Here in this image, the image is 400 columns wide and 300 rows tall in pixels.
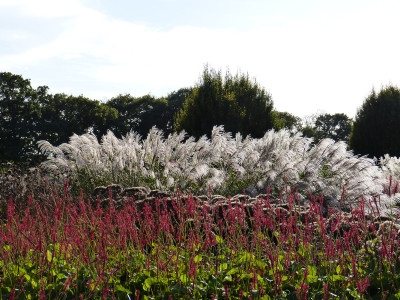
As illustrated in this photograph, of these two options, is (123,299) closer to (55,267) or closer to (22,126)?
(55,267)

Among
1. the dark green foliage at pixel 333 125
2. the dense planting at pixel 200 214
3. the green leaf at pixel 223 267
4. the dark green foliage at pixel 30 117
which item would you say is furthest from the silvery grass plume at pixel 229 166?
the dark green foliage at pixel 333 125

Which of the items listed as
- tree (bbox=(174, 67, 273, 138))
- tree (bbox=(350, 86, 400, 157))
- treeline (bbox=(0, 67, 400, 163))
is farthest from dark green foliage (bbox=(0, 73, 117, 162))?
tree (bbox=(350, 86, 400, 157))

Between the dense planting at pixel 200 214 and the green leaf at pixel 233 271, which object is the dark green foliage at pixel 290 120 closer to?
the dense planting at pixel 200 214

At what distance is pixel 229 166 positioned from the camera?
30.5 feet

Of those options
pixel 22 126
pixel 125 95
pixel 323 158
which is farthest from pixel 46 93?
pixel 323 158

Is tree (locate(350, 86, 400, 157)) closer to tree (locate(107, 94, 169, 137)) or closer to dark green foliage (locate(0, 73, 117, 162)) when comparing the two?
dark green foliage (locate(0, 73, 117, 162))

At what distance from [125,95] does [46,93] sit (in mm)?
9529

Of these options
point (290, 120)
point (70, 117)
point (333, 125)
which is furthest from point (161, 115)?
point (333, 125)

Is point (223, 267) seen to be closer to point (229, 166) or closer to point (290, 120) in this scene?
point (229, 166)

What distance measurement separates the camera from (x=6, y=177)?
31.6 feet

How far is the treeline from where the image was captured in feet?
57.5

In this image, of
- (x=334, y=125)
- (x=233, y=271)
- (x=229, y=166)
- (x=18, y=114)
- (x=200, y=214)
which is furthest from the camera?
(x=334, y=125)

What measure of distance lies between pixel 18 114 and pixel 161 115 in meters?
12.3

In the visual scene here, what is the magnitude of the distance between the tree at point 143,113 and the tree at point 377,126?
2245cm
